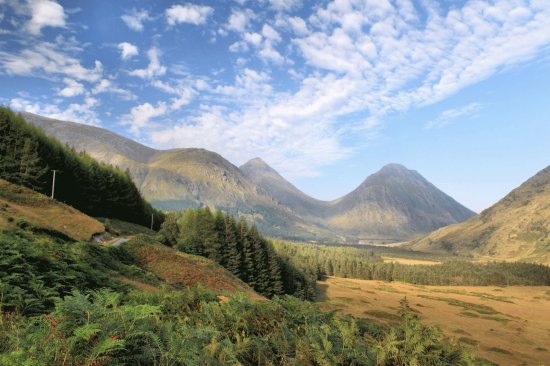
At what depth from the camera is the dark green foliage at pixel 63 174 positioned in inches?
2554

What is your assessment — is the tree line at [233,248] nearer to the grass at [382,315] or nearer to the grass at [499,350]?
the grass at [382,315]

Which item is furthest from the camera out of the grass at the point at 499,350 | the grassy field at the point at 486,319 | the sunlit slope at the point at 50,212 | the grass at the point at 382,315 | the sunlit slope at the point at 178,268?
the grass at the point at 382,315

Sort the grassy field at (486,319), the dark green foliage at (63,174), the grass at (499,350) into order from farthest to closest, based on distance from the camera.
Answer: the dark green foliage at (63,174)
the grassy field at (486,319)
the grass at (499,350)

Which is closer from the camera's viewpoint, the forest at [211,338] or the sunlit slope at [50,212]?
the forest at [211,338]

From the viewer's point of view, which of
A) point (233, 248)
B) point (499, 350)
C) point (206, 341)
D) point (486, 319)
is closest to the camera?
point (206, 341)

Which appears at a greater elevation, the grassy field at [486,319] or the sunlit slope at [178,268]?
the sunlit slope at [178,268]

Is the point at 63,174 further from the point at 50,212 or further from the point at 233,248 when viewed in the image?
the point at 233,248

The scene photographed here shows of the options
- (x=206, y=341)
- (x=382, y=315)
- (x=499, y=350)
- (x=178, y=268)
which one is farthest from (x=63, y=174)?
(x=499, y=350)

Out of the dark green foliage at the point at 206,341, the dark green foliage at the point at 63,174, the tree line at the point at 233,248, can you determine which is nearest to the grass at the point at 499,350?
the tree line at the point at 233,248

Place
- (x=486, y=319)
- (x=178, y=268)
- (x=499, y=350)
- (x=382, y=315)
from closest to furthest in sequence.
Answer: (x=178, y=268) < (x=499, y=350) < (x=382, y=315) < (x=486, y=319)

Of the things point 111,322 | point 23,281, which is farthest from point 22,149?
point 111,322

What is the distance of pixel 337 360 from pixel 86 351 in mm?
4515

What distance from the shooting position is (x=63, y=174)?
77.3 m

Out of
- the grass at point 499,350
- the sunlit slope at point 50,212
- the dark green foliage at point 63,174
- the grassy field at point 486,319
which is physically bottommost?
the grassy field at point 486,319
